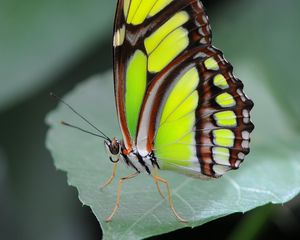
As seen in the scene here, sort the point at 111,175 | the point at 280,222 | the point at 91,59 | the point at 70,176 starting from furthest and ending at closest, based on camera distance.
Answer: the point at 91,59, the point at 280,222, the point at 111,175, the point at 70,176

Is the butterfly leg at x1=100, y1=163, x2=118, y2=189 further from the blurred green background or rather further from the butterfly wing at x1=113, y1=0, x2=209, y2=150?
the blurred green background

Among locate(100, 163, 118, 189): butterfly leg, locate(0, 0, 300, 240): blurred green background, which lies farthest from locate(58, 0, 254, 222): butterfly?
locate(0, 0, 300, 240): blurred green background

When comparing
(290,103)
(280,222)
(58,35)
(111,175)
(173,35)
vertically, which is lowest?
(280,222)

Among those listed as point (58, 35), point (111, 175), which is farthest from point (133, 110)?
point (58, 35)

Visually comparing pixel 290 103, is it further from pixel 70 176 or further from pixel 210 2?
pixel 70 176

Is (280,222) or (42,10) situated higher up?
(42,10)

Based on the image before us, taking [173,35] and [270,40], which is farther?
[270,40]

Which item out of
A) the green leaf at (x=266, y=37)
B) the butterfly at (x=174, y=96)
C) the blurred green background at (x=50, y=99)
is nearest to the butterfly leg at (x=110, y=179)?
the butterfly at (x=174, y=96)
